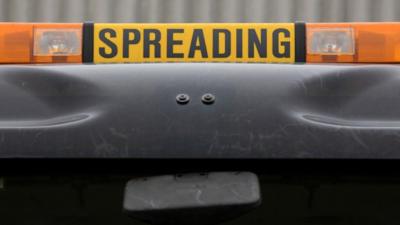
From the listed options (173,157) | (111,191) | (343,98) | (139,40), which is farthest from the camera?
(139,40)

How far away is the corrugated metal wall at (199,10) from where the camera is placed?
18.0ft

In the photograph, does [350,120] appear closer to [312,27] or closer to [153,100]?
[153,100]

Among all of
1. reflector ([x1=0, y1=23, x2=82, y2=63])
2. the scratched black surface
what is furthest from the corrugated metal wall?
the scratched black surface

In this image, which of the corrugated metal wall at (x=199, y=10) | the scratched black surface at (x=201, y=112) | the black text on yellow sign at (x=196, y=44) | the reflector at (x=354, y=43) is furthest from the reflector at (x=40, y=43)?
the corrugated metal wall at (x=199, y=10)

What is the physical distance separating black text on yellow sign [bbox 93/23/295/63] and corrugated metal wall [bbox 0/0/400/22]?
10.4 feet

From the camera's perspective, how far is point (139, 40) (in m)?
2.31

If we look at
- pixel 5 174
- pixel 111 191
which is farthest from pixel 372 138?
pixel 5 174

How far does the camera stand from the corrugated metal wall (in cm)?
549

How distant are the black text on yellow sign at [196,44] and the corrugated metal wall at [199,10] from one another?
10.4 ft

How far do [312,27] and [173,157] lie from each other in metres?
0.82

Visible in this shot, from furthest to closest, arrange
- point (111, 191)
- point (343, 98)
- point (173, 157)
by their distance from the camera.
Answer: point (111, 191)
point (343, 98)
point (173, 157)

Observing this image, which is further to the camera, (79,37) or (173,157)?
(79,37)

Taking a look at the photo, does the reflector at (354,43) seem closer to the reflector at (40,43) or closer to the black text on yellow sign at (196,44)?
the black text on yellow sign at (196,44)

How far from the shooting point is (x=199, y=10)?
5.54m
